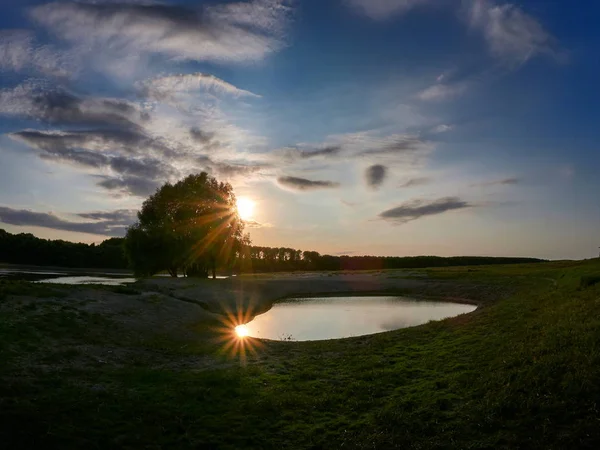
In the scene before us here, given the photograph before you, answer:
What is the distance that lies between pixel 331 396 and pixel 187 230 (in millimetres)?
62847

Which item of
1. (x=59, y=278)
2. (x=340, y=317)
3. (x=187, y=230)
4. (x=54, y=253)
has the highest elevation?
(x=187, y=230)

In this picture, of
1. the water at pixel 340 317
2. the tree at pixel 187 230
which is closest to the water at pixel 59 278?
the tree at pixel 187 230

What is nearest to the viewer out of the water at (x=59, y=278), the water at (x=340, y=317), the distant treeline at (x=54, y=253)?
the water at (x=340, y=317)

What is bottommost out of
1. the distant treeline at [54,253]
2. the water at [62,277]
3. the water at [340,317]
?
the water at [340,317]

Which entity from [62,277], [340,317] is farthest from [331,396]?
[62,277]

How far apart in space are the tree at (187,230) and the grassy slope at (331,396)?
2068 inches

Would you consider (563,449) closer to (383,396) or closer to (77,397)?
(383,396)

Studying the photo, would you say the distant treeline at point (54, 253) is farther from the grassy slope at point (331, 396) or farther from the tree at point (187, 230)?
the grassy slope at point (331, 396)

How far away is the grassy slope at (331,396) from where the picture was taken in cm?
1170

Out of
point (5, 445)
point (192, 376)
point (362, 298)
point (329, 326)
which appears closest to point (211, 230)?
point (362, 298)

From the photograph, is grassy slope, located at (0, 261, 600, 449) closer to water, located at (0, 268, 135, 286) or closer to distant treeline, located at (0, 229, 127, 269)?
water, located at (0, 268, 135, 286)

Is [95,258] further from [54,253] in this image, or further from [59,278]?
[59,278]

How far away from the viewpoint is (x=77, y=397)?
47.1 ft

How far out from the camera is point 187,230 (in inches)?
2945
